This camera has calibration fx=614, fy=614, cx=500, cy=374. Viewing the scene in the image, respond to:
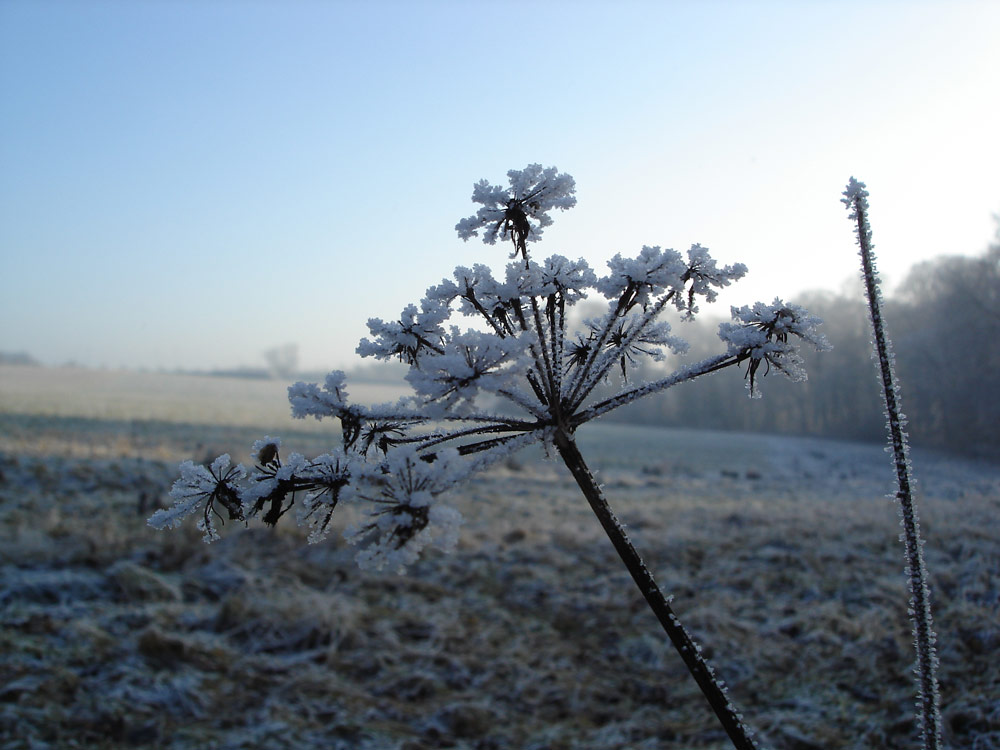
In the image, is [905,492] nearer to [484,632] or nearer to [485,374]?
[485,374]

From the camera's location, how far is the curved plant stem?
1180 millimetres

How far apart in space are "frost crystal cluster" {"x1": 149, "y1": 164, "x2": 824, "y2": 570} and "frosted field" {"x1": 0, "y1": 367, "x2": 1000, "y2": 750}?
3.81 feet

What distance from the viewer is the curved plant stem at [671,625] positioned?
118 centimetres

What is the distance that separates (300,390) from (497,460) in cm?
52

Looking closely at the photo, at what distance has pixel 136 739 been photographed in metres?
5.25

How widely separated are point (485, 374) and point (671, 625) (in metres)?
0.64

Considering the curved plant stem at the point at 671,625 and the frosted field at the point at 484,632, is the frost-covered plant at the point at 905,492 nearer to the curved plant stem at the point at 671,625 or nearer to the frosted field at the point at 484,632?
the curved plant stem at the point at 671,625

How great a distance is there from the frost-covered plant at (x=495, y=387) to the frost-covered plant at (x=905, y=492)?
0.22m

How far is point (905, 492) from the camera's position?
1273 mm

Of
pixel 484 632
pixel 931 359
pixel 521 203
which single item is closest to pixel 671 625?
pixel 521 203

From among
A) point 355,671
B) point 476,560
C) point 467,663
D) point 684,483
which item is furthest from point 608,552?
point 684,483

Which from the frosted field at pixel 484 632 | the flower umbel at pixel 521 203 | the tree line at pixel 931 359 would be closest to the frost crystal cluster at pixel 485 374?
the flower umbel at pixel 521 203

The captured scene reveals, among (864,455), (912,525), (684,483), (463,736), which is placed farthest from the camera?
(864,455)

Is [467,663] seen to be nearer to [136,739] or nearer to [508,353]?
[136,739]
